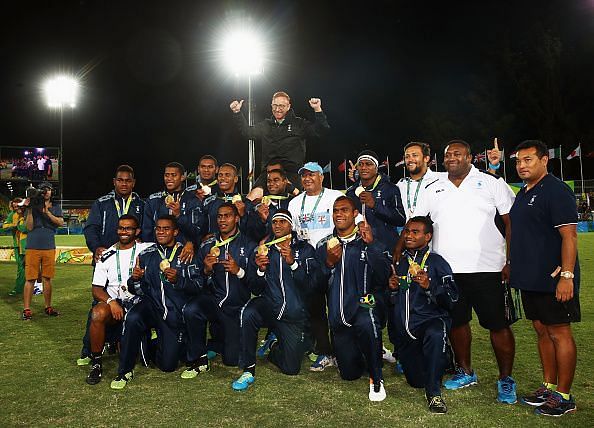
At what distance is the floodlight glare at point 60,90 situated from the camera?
3525cm

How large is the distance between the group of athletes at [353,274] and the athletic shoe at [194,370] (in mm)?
34

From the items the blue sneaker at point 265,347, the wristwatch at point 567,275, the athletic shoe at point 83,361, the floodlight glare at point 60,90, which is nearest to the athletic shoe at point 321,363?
the blue sneaker at point 265,347

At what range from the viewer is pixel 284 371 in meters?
6.04

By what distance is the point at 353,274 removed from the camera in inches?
220

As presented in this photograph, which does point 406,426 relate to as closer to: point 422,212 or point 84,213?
point 422,212

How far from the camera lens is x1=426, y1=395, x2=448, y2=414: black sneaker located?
15.6 ft

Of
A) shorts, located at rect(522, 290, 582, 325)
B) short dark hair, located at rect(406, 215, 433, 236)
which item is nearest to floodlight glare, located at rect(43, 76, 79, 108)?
short dark hair, located at rect(406, 215, 433, 236)

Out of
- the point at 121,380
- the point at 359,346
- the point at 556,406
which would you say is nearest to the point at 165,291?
the point at 121,380

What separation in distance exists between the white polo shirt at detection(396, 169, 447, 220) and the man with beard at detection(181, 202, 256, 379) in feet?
5.87

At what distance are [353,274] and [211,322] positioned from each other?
195 centimetres

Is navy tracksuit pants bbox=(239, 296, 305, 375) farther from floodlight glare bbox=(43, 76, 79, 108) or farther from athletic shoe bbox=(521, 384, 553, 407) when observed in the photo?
floodlight glare bbox=(43, 76, 79, 108)

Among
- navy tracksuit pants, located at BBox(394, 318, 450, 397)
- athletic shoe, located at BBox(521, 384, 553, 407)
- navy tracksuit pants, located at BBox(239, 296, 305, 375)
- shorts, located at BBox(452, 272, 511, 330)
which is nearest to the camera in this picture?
athletic shoe, located at BBox(521, 384, 553, 407)

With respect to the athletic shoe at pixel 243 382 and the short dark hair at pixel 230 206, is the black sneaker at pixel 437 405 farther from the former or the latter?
the short dark hair at pixel 230 206

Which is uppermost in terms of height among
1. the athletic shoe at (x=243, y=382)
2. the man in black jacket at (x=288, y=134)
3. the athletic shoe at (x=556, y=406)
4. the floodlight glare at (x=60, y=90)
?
the floodlight glare at (x=60, y=90)
